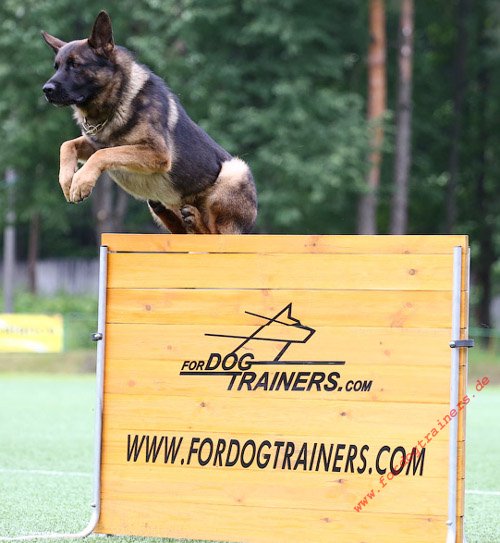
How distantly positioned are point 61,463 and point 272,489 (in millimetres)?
3825

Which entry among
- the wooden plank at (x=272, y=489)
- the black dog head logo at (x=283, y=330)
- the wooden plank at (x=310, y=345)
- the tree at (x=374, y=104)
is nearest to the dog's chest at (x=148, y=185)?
the wooden plank at (x=310, y=345)

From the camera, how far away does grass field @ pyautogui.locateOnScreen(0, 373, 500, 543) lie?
19.9 feet

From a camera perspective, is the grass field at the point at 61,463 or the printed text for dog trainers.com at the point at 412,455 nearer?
the printed text for dog trainers.com at the point at 412,455

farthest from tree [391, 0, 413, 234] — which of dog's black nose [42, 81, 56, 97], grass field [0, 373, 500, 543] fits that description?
dog's black nose [42, 81, 56, 97]

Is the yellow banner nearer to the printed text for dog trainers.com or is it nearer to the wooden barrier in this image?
the wooden barrier

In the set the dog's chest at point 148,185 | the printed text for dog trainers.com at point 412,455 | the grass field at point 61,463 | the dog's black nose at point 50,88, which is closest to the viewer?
the printed text for dog trainers.com at point 412,455

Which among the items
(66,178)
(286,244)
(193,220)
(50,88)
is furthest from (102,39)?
(286,244)

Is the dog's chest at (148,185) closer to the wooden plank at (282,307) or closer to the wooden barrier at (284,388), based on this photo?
the wooden barrier at (284,388)

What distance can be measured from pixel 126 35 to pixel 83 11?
1.23 meters

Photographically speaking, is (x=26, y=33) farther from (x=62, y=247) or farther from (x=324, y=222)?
(x=62, y=247)

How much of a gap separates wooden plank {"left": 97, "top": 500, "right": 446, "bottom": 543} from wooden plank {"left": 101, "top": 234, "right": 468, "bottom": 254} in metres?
1.22

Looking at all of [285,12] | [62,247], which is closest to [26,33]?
[285,12]

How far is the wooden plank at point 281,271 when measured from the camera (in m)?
4.90

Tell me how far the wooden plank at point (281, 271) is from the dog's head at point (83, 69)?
903mm
